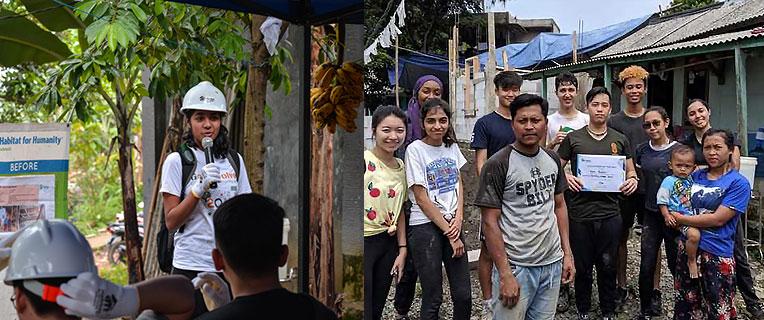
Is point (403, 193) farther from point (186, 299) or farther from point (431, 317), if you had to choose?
point (186, 299)

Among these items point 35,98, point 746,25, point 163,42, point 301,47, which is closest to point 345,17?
point 301,47

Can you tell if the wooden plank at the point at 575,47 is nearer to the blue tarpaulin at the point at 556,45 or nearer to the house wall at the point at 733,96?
the blue tarpaulin at the point at 556,45

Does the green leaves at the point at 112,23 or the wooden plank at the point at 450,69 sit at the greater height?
the green leaves at the point at 112,23

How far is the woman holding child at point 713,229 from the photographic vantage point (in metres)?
1.46

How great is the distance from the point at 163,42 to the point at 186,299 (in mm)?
531

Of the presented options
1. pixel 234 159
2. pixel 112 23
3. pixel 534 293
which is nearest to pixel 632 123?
pixel 534 293

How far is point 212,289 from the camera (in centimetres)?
137

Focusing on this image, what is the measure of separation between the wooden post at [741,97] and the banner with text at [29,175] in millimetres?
1348

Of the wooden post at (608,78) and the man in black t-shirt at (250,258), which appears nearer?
the man in black t-shirt at (250,258)

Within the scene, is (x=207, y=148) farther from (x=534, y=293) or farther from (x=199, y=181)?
(x=534, y=293)

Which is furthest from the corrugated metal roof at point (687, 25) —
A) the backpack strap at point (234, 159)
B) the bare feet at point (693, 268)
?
the backpack strap at point (234, 159)

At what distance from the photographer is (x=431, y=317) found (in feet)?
5.16

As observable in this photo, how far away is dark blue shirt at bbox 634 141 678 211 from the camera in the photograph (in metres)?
1.53

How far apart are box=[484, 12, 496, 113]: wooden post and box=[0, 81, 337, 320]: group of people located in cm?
52
